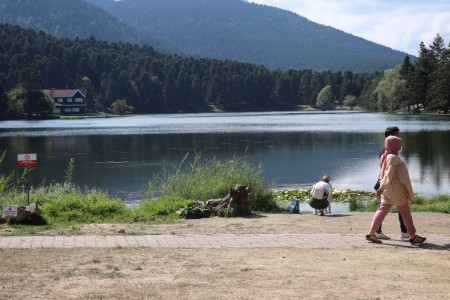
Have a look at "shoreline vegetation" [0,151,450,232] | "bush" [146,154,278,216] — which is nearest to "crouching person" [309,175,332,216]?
"shoreline vegetation" [0,151,450,232]

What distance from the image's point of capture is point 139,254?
28.1ft

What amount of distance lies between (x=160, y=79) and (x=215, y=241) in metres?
177

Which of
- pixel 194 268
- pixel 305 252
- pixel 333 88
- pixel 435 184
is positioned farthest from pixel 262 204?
pixel 333 88

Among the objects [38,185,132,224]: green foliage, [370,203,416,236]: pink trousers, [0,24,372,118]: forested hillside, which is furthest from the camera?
[0,24,372,118]: forested hillside

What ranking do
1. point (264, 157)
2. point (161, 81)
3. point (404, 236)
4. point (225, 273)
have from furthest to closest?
point (161, 81)
point (264, 157)
point (404, 236)
point (225, 273)

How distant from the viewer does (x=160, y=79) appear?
184375 mm

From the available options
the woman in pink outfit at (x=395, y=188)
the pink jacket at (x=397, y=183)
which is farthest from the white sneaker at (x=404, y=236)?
the pink jacket at (x=397, y=183)

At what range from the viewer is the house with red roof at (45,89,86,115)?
142500 mm

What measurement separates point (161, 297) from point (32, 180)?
2267 centimetres

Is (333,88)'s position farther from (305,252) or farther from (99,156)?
(305,252)

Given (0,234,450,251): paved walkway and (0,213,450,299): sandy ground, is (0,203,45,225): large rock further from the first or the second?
(0,213,450,299): sandy ground

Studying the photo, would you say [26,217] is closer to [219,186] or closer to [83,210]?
[83,210]

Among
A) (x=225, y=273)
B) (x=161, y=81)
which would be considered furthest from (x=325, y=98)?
(x=225, y=273)

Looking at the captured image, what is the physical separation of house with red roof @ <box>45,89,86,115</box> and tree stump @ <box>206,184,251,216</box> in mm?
134273
